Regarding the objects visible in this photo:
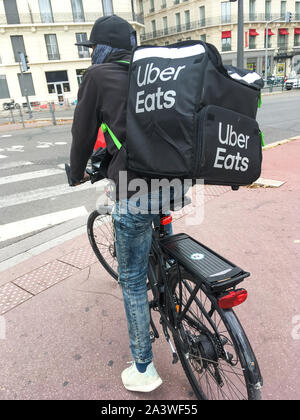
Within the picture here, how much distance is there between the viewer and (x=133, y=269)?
6.45 feet


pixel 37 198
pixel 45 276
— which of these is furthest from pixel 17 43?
pixel 45 276

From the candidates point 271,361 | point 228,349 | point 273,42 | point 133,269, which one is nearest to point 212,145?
point 133,269

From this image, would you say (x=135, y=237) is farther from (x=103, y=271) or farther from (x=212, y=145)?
(x=103, y=271)

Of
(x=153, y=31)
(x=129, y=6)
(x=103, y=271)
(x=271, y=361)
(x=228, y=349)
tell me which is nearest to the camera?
(x=228, y=349)

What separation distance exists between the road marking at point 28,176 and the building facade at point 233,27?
41.6 m

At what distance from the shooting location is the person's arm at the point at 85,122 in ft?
5.42

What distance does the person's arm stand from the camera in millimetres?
1651

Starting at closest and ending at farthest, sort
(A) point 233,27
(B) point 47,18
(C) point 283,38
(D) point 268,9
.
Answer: (B) point 47,18, (A) point 233,27, (D) point 268,9, (C) point 283,38

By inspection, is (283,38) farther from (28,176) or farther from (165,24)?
(28,176)

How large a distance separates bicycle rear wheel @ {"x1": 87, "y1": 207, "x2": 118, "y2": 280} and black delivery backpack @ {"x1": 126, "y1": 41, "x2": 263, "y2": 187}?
1.68m

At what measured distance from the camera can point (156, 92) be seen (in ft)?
4.81

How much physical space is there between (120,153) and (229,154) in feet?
1.76

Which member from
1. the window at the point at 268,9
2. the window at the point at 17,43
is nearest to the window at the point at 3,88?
the window at the point at 17,43

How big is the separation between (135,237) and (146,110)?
2.33 feet
